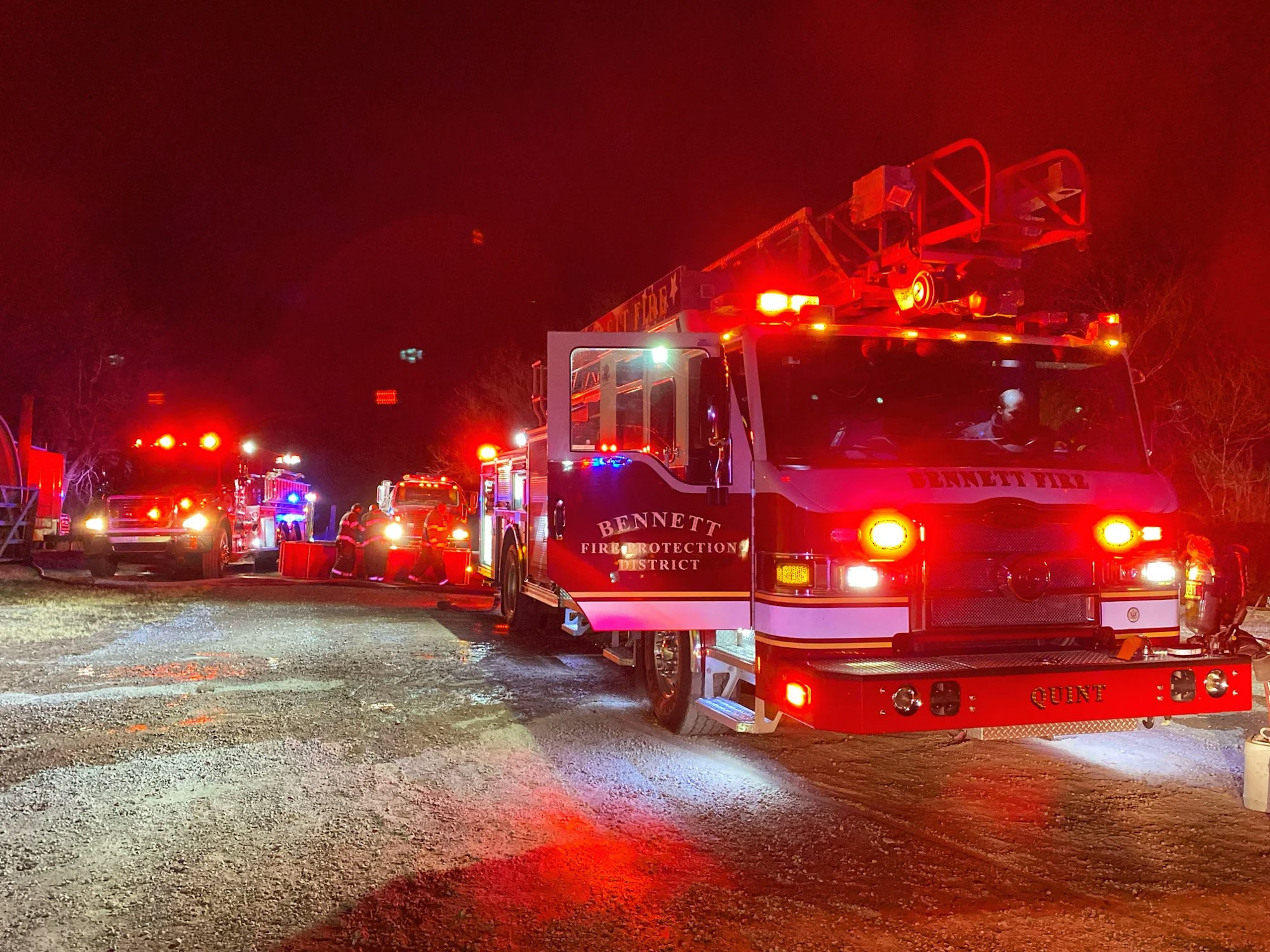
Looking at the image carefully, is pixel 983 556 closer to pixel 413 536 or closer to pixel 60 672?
pixel 60 672

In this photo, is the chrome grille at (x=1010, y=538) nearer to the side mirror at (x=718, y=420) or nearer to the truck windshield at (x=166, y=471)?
the side mirror at (x=718, y=420)

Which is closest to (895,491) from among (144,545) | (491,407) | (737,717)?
(737,717)

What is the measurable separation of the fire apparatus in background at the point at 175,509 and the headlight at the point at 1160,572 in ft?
59.1

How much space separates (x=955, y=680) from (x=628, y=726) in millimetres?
2926

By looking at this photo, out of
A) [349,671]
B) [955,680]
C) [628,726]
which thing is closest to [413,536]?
[349,671]

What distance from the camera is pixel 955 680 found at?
4.92 m

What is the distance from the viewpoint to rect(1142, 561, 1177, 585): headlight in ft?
18.7

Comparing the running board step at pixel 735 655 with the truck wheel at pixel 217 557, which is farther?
the truck wheel at pixel 217 557

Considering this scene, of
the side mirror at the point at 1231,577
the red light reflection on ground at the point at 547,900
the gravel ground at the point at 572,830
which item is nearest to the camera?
the red light reflection on ground at the point at 547,900

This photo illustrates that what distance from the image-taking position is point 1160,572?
18.8 ft

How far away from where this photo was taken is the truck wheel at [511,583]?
11.7 meters

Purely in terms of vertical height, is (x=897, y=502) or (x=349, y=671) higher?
(x=897, y=502)

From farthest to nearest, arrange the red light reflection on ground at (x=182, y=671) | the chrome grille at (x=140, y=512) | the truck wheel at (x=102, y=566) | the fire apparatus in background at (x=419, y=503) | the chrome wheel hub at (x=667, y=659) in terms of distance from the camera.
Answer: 1. the fire apparatus in background at (x=419, y=503)
2. the truck wheel at (x=102, y=566)
3. the chrome grille at (x=140, y=512)
4. the red light reflection on ground at (x=182, y=671)
5. the chrome wheel hub at (x=667, y=659)

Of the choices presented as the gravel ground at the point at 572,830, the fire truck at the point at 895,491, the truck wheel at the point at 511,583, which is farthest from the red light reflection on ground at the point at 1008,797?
the truck wheel at the point at 511,583
